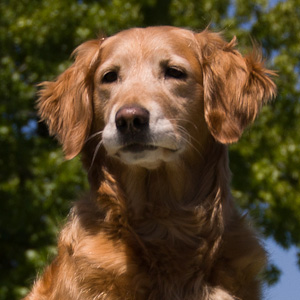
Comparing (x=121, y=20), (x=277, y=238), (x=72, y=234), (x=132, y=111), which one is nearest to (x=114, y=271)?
(x=72, y=234)

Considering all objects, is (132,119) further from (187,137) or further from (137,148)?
(187,137)

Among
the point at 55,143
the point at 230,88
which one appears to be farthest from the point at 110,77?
the point at 55,143

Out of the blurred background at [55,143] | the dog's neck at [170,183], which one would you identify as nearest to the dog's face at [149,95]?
the dog's neck at [170,183]

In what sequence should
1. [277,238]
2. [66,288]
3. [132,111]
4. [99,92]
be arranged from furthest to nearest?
[277,238] < [99,92] < [66,288] < [132,111]

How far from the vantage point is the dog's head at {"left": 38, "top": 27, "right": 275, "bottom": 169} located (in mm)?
3824

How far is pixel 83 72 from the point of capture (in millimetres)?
4441

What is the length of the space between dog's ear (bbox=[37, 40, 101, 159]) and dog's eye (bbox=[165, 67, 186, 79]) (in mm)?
573

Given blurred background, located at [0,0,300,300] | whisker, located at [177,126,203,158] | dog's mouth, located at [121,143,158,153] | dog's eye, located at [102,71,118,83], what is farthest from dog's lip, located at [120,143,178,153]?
blurred background, located at [0,0,300,300]

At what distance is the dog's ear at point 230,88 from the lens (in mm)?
4148

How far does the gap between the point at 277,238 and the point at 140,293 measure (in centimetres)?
845

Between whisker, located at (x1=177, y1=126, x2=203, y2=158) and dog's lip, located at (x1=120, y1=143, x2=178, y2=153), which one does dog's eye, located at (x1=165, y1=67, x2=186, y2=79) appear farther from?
dog's lip, located at (x1=120, y1=143, x2=178, y2=153)

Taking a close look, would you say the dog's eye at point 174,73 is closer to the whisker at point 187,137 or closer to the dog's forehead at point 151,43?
the dog's forehead at point 151,43

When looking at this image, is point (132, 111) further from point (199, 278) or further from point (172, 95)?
point (199, 278)

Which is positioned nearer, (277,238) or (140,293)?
(140,293)
